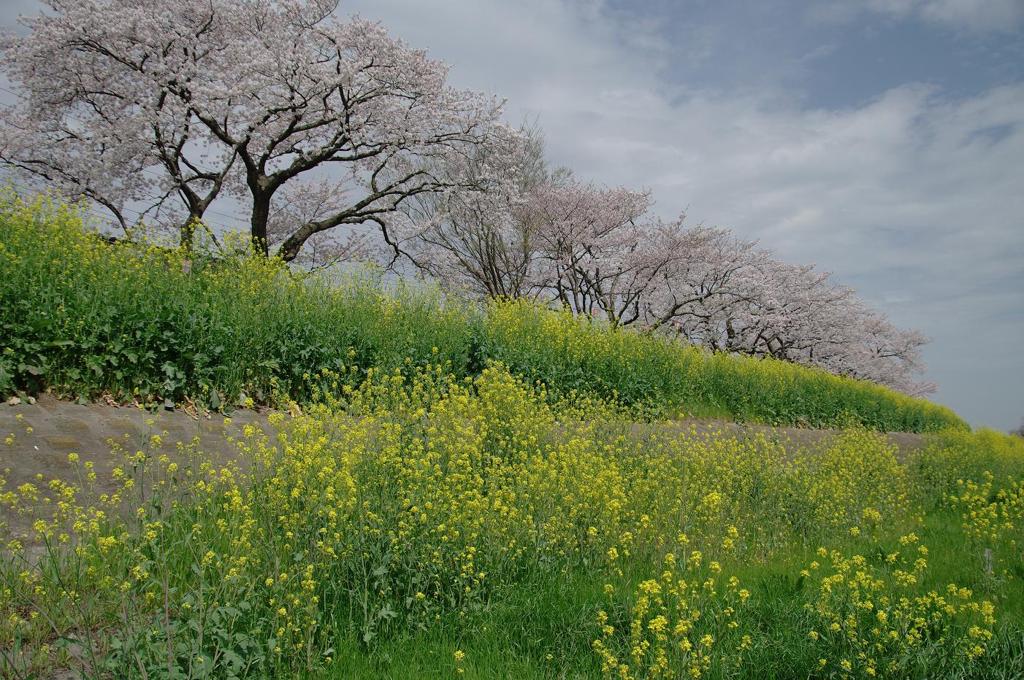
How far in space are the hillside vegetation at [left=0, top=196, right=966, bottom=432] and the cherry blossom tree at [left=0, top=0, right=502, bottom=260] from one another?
671cm

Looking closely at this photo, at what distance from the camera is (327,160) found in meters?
17.6

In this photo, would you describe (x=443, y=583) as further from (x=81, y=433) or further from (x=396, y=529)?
(x=81, y=433)

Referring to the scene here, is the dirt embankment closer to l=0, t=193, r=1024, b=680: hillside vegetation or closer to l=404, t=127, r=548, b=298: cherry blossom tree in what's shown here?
l=0, t=193, r=1024, b=680: hillside vegetation

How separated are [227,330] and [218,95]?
10.4m

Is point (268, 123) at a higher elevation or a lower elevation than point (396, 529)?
higher

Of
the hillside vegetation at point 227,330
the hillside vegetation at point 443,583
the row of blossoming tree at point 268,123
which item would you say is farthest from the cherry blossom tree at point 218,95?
the hillside vegetation at point 443,583

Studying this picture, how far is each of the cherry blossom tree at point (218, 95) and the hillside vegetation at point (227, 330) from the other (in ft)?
22.0

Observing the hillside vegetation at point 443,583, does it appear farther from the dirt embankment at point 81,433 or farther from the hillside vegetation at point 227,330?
the hillside vegetation at point 227,330

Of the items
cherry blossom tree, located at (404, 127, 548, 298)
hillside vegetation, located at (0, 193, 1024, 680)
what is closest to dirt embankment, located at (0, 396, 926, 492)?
A: hillside vegetation, located at (0, 193, 1024, 680)

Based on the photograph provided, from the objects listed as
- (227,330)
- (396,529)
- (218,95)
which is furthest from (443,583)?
(218,95)

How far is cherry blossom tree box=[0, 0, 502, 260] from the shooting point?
15.9 meters

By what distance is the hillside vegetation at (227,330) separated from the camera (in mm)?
6875

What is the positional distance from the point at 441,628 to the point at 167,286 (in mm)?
6249

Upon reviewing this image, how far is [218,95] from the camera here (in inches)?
606
